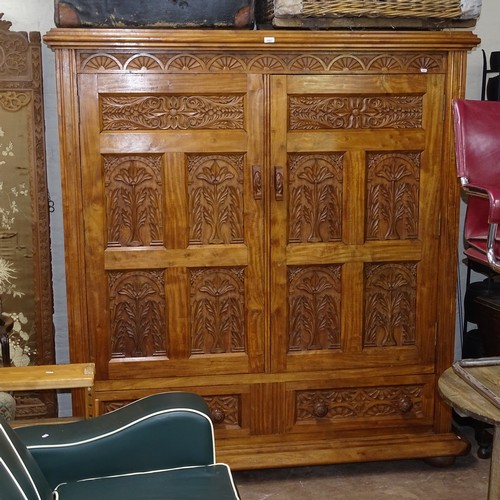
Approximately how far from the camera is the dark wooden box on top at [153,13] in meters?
2.72

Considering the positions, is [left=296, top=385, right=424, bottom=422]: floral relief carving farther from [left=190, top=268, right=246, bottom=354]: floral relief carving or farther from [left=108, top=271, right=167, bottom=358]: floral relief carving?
[left=108, top=271, right=167, bottom=358]: floral relief carving

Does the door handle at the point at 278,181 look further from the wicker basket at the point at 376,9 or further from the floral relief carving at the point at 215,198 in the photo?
the wicker basket at the point at 376,9

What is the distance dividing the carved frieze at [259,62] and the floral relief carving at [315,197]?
336 mm

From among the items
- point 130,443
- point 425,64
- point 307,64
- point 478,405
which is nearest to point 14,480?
point 130,443

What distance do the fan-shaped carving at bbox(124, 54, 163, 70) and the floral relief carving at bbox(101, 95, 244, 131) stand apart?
105 mm

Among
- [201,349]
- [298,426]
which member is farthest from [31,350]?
[298,426]

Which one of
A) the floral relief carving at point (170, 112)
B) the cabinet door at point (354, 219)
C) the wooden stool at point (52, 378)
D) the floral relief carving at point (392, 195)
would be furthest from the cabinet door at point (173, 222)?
the floral relief carving at point (392, 195)

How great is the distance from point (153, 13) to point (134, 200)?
2.25ft

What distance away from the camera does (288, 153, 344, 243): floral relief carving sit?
292 centimetres

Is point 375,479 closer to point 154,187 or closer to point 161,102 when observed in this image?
point 154,187

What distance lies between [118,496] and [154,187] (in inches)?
48.9

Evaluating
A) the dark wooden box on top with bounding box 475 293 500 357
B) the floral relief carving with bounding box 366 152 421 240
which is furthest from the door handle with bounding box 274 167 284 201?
the dark wooden box on top with bounding box 475 293 500 357

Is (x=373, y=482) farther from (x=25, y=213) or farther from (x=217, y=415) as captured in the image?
(x=25, y=213)

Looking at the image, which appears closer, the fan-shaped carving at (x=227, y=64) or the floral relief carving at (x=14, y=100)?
the fan-shaped carving at (x=227, y=64)
